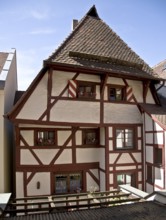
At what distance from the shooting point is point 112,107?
9.47 metres

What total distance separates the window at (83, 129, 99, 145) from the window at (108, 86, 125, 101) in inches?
73.2

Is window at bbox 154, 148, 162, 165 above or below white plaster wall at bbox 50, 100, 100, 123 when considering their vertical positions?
below

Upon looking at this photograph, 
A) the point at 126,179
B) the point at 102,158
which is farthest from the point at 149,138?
the point at 102,158

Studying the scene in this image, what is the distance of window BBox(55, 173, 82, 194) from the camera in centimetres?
905

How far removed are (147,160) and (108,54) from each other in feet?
18.3

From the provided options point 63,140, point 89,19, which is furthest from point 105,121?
point 89,19

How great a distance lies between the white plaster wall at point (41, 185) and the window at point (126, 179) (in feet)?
10.9

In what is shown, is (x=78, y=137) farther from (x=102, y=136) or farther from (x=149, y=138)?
(x=149, y=138)

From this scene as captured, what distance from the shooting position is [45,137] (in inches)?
355

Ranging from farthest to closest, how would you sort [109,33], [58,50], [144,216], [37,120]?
1. [109,33]
2. [58,50]
3. [37,120]
4. [144,216]

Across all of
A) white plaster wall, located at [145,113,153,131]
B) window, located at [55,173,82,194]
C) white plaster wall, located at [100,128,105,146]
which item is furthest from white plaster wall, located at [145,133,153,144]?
window, located at [55,173,82,194]

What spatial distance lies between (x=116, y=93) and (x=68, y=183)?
4.93 meters

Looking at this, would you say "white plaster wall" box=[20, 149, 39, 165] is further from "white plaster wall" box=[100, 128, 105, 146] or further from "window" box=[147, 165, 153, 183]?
"window" box=[147, 165, 153, 183]

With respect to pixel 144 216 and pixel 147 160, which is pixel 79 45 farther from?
pixel 144 216
